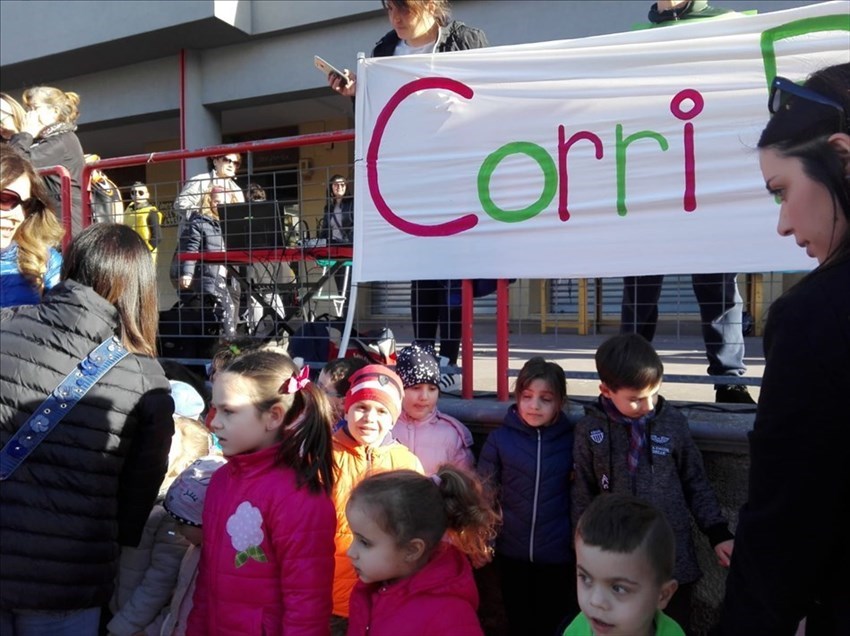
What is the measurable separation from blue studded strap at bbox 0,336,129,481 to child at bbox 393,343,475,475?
4.61 ft

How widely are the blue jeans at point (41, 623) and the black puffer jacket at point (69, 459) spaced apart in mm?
48

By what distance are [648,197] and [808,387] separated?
2.05 metres

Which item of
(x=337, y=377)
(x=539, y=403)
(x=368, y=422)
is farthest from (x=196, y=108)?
(x=539, y=403)

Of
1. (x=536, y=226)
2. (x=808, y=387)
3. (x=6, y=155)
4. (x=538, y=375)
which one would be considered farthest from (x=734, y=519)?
(x=6, y=155)

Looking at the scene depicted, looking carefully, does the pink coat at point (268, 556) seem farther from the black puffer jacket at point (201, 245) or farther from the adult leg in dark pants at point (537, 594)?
the black puffer jacket at point (201, 245)

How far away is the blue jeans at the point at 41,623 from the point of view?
6.40 feet

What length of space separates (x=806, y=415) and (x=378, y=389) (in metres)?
1.81

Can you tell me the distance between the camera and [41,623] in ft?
6.44

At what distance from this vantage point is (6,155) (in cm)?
238

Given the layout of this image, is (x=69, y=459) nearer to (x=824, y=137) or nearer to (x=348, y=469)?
(x=348, y=469)

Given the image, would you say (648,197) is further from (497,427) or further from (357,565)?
(357,565)

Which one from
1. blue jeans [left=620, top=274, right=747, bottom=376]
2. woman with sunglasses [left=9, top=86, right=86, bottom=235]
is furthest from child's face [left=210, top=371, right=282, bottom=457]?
woman with sunglasses [left=9, top=86, right=86, bottom=235]

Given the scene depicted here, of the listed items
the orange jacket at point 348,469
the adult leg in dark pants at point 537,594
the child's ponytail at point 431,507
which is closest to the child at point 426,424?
the orange jacket at point 348,469

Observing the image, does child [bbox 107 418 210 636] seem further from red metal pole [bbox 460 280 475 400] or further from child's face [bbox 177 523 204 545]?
red metal pole [bbox 460 280 475 400]
